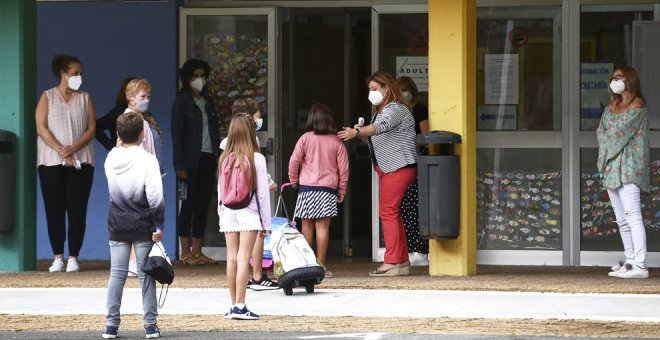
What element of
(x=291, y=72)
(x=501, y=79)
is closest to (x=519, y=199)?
(x=501, y=79)

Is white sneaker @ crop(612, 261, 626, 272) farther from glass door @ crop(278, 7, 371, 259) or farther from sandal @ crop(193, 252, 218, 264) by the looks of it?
sandal @ crop(193, 252, 218, 264)

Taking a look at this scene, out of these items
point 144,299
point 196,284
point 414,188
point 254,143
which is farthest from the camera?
point 414,188

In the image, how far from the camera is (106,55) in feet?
51.1

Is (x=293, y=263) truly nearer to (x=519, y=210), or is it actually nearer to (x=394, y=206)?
(x=394, y=206)

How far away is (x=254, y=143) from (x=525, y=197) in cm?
485

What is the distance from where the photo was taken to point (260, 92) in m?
15.5

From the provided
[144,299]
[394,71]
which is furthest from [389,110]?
[144,299]

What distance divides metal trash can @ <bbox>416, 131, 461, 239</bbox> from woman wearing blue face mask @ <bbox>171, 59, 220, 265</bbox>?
274cm

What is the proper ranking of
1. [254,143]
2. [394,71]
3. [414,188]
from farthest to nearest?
[394,71], [414,188], [254,143]

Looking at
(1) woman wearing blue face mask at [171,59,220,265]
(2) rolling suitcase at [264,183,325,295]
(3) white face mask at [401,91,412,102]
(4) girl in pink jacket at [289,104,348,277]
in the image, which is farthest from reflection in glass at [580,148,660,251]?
(2) rolling suitcase at [264,183,325,295]

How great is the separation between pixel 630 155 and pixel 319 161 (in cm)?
274

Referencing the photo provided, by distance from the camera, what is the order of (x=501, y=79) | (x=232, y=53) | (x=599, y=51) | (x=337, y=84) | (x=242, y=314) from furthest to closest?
(x=337, y=84)
(x=232, y=53)
(x=501, y=79)
(x=599, y=51)
(x=242, y=314)

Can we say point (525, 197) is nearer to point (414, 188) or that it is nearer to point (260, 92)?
point (414, 188)

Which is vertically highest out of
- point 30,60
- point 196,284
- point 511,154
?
point 30,60
